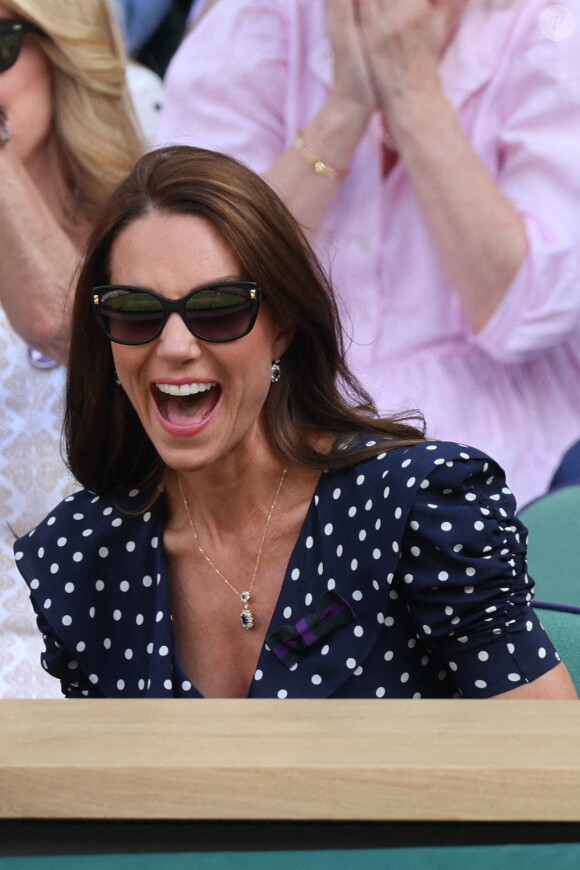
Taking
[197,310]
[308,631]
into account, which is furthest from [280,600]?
[197,310]

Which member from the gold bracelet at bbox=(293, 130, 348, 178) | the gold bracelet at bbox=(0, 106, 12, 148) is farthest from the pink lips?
the gold bracelet at bbox=(0, 106, 12, 148)

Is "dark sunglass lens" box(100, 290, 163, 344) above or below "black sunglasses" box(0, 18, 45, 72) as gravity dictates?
below

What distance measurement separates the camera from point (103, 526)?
1.75 m

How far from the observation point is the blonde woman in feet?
7.75

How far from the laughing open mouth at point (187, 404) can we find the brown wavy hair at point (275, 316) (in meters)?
0.13

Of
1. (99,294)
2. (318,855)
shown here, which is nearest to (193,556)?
(99,294)

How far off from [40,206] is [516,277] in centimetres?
85

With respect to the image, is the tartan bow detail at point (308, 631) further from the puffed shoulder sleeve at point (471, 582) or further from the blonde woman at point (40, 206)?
the blonde woman at point (40, 206)

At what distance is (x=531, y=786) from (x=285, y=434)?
970 mm

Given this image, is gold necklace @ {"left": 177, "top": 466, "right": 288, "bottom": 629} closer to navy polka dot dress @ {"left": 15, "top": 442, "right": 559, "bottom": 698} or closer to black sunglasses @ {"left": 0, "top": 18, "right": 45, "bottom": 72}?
navy polka dot dress @ {"left": 15, "top": 442, "right": 559, "bottom": 698}

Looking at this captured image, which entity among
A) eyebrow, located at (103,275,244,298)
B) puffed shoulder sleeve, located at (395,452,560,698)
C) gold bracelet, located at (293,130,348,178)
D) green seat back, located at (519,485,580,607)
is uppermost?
eyebrow, located at (103,275,244,298)

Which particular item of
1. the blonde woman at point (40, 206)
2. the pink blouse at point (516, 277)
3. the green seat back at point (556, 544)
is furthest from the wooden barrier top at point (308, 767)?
the pink blouse at point (516, 277)

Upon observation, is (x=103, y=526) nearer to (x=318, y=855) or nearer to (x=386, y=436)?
(x=386, y=436)

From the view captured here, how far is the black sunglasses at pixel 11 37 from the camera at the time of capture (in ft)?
8.17
